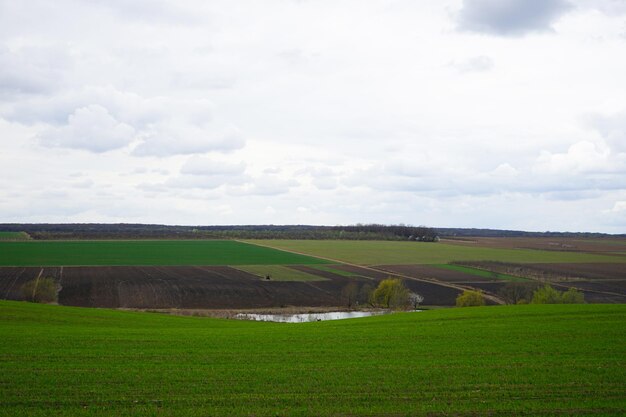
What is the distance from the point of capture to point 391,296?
67.0 meters

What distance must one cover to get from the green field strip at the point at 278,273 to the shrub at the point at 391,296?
2063cm

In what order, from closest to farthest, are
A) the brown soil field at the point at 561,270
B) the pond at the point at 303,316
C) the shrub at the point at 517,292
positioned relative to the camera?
the pond at the point at 303,316 < the shrub at the point at 517,292 < the brown soil field at the point at 561,270

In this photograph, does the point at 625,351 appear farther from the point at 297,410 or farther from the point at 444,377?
the point at 297,410

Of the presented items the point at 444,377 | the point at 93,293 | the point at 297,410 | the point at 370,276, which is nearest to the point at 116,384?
the point at 297,410

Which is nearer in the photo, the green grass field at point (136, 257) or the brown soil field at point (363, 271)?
the brown soil field at point (363, 271)

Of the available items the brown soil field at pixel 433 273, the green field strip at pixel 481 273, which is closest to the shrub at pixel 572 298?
the green field strip at pixel 481 273

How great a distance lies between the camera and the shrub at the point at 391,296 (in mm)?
66569

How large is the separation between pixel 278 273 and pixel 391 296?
3124 centimetres

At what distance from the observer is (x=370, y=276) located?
3565 inches

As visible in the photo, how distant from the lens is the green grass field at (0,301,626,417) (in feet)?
46.0

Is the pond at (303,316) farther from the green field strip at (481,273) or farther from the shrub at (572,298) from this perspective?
the green field strip at (481,273)

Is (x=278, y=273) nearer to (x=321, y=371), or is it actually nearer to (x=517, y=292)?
(x=517, y=292)

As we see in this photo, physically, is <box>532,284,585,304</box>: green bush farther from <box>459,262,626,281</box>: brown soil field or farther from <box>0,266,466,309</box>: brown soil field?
<box>459,262,626,281</box>: brown soil field

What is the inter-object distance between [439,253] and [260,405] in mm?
129088
